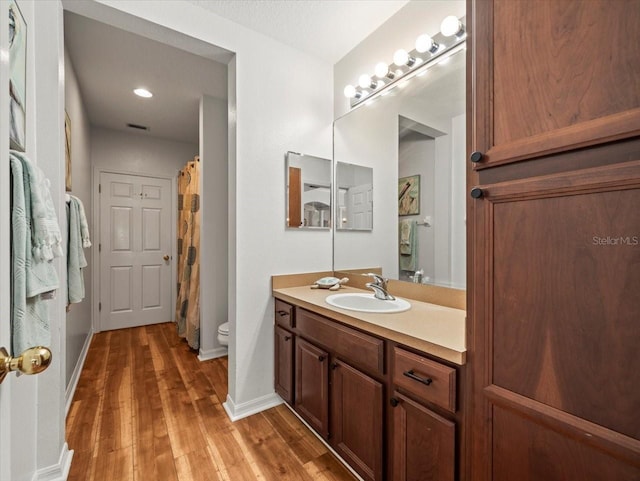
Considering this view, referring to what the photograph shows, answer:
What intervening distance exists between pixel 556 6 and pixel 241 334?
2.07m

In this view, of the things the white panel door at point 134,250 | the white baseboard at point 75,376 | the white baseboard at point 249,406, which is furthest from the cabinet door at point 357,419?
the white panel door at point 134,250

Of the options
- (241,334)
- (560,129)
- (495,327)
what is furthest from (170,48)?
(495,327)

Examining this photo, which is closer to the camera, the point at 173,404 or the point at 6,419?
the point at 6,419

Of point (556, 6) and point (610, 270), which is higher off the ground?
point (556, 6)

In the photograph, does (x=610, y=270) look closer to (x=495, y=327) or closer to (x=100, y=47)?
(x=495, y=327)

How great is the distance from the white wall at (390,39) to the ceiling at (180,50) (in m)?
0.06

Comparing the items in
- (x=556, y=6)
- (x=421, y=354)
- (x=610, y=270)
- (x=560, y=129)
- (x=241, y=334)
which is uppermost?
(x=556, y=6)

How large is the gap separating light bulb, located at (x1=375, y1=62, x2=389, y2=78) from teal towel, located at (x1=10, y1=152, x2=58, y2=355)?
1.87 metres

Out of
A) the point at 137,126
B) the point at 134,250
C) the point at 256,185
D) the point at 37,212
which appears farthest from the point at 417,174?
the point at 134,250

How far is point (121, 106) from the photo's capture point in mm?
3098

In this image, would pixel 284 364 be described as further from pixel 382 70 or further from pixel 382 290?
pixel 382 70

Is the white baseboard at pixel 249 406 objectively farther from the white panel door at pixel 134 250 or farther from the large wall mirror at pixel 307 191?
the white panel door at pixel 134 250

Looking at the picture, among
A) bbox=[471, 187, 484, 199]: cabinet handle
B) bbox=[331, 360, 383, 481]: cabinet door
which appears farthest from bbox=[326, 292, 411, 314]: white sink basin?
bbox=[471, 187, 484, 199]: cabinet handle

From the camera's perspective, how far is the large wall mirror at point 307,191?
2162 millimetres
